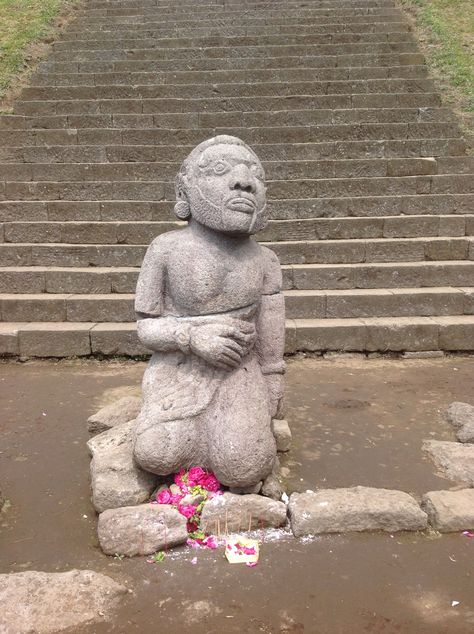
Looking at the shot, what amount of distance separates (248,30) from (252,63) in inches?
48.4

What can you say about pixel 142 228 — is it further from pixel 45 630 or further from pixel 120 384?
pixel 45 630

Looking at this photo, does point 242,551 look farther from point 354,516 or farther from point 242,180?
point 242,180

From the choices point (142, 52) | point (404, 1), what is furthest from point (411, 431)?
point (404, 1)

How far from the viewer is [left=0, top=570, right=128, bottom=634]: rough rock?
2.12 metres

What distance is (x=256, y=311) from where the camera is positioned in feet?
10.4

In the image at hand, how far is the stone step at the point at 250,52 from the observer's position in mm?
9656

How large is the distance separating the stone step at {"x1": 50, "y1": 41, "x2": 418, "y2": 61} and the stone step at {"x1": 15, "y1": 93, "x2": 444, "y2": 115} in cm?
158

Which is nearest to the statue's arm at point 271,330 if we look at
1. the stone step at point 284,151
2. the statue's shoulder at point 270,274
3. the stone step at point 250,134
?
the statue's shoulder at point 270,274

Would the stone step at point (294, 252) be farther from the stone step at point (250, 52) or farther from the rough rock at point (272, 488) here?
the stone step at point (250, 52)

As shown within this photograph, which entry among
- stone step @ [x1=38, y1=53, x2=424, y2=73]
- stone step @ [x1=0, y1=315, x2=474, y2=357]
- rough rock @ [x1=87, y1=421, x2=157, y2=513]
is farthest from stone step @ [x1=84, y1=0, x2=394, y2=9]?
rough rock @ [x1=87, y1=421, x2=157, y2=513]

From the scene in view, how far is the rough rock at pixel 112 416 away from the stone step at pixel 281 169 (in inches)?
162

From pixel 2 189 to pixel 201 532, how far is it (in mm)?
5671

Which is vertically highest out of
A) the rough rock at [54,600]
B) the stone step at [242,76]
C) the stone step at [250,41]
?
the stone step at [250,41]

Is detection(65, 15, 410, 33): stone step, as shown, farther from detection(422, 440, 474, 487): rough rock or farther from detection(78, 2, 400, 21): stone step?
detection(422, 440, 474, 487): rough rock
